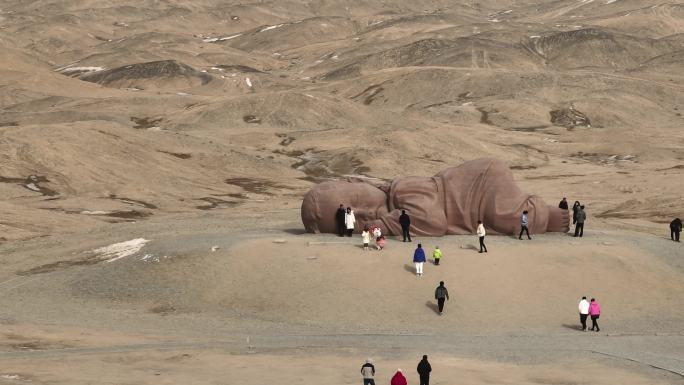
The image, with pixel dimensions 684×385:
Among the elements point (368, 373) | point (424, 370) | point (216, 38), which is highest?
point (216, 38)

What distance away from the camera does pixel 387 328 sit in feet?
82.4

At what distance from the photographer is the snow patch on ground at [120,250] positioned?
32.0 m

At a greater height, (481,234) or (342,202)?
(342,202)

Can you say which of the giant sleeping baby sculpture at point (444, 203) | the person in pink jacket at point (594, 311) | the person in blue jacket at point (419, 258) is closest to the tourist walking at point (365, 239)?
the giant sleeping baby sculpture at point (444, 203)

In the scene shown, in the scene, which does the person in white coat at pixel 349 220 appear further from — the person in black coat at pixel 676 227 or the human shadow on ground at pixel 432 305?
the person in black coat at pixel 676 227

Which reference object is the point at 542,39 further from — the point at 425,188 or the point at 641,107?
the point at 425,188

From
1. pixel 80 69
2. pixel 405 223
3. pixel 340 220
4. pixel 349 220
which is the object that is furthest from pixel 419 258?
pixel 80 69

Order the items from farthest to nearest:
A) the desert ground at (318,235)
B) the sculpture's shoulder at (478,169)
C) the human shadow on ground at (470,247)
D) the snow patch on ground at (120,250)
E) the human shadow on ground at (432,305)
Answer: the snow patch on ground at (120,250), the sculpture's shoulder at (478,169), the human shadow on ground at (470,247), the human shadow on ground at (432,305), the desert ground at (318,235)

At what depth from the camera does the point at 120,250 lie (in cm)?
3291

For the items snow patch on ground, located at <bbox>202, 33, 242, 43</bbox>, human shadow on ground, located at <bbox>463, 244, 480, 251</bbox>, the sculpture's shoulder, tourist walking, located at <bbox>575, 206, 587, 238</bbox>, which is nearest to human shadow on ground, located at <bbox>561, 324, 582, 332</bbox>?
human shadow on ground, located at <bbox>463, 244, 480, 251</bbox>

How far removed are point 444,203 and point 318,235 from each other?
4.73 meters

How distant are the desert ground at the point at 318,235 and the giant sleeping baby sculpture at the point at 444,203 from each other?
2.53 feet

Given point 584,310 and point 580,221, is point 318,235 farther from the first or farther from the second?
point 584,310

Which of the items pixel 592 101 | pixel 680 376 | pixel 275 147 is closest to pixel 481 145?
pixel 275 147
